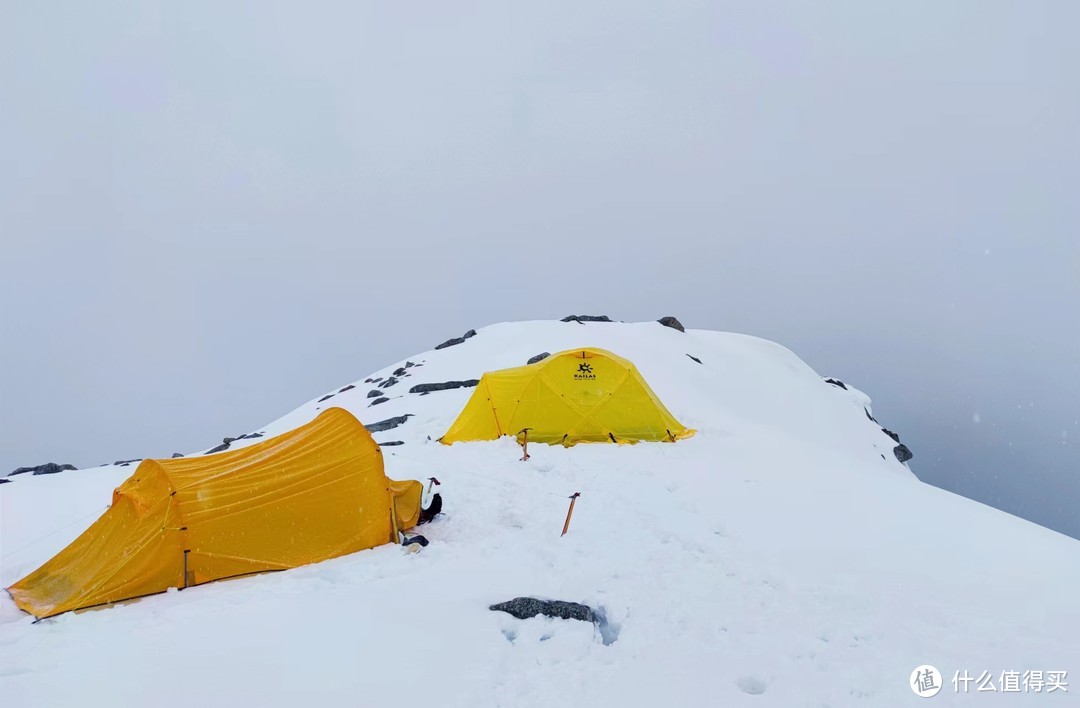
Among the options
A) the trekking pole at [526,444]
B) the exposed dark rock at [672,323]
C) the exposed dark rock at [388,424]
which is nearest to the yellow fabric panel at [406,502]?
the trekking pole at [526,444]

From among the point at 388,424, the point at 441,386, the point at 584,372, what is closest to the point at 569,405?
the point at 584,372

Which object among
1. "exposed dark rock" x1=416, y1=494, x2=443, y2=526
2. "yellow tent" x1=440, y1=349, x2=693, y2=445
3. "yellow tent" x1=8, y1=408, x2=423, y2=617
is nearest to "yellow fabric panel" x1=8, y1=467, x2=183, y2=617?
"yellow tent" x1=8, y1=408, x2=423, y2=617

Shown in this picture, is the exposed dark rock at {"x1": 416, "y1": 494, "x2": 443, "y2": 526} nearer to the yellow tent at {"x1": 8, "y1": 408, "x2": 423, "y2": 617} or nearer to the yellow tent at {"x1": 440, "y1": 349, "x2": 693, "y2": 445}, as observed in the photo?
the yellow tent at {"x1": 8, "y1": 408, "x2": 423, "y2": 617}

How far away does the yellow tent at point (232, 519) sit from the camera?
7094mm

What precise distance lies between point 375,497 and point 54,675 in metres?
4.14

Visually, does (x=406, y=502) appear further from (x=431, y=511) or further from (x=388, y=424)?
(x=388, y=424)

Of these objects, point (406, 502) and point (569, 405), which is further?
point (569, 405)

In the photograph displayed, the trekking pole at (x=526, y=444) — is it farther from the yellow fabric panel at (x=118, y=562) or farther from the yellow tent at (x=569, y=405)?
the yellow fabric panel at (x=118, y=562)

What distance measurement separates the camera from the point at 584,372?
16.3 meters

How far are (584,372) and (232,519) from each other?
10.2 meters

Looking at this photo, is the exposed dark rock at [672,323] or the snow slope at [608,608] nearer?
the snow slope at [608,608]

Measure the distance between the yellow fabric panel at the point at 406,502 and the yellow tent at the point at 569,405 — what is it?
624 centimetres

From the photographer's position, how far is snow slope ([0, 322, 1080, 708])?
5.18m

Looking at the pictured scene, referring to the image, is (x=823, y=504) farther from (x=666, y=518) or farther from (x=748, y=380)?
(x=748, y=380)
